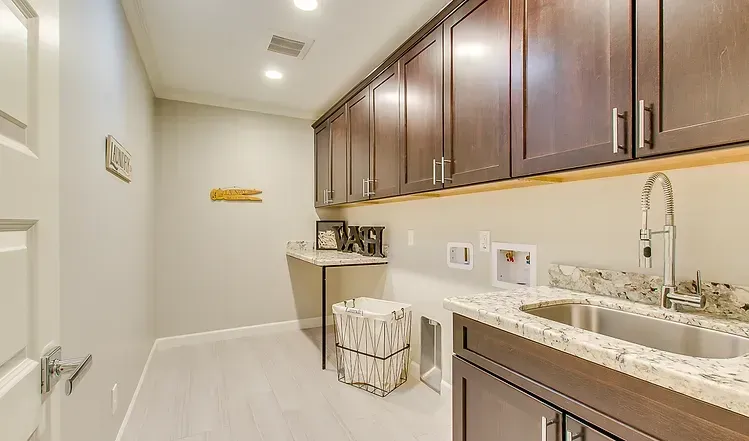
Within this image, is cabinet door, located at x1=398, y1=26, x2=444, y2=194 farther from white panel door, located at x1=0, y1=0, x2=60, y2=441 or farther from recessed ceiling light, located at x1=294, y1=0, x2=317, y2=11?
white panel door, located at x1=0, y1=0, x2=60, y2=441

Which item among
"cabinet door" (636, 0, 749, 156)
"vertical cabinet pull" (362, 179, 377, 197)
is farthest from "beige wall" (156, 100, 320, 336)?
"cabinet door" (636, 0, 749, 156)

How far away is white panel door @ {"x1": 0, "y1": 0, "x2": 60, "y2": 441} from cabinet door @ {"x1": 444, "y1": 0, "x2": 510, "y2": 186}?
149 cm

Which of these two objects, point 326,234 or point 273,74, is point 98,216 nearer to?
point 273,74

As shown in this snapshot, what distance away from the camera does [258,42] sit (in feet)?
8.21

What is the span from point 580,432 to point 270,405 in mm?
2030

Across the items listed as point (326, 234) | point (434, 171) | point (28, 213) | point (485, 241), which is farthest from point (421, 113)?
point (326, 234)

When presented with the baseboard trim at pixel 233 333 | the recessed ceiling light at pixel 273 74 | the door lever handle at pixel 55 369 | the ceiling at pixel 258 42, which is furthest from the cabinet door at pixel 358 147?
the door lever handle at pixel 55 369

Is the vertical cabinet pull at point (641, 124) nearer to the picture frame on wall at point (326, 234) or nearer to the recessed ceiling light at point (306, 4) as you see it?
the recessed ceiling light at point (306, 4)

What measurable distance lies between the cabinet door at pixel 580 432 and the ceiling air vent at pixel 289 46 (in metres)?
2.55

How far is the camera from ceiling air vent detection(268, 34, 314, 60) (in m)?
2.48

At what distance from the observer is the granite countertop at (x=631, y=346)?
71cm

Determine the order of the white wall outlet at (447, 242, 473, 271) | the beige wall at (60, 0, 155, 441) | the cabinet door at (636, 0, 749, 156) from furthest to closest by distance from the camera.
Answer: the white wall outlet at (447, 242, 473, 271)
the beige wall at (60, 0, 155, 441)
the cabinet door at (636, 0, 749, 156)

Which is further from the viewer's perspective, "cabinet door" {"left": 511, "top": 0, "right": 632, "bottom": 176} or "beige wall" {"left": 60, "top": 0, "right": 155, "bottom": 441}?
"beige wall" {"left": 60, "top": 0, "right": 155, "bottom": 441}

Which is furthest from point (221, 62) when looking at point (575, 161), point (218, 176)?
point (575, 161)
